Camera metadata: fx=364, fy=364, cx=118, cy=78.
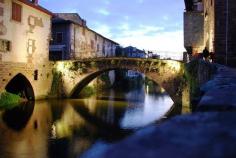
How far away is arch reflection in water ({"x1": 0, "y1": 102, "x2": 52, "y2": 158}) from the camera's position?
1330cm

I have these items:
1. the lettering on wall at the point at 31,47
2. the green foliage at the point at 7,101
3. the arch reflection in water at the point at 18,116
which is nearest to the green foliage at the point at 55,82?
the lettering on wall at the point at 31,47

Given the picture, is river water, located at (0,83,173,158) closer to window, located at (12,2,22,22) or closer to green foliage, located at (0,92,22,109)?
green foliage, located at (0,92,22,109)

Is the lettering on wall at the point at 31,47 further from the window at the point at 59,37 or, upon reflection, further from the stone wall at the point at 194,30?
the stone wall at the point at 194,30

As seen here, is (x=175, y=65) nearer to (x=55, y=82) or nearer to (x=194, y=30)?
(x=194, y=30)

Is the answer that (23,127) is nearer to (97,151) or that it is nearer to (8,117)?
(8,117)

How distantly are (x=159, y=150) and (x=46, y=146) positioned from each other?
1357 centimetres

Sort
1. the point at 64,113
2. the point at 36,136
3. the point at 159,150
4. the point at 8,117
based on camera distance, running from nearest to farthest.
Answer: the point at 159,150 → the point at 36,136 → the point at 8,117 → the point at 64,113

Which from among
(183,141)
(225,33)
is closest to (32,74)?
(225,33)

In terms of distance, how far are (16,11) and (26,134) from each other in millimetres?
13109

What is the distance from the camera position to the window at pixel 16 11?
2684 cm

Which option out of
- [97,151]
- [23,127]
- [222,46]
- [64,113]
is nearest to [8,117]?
[23,127]

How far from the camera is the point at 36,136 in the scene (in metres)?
16.6

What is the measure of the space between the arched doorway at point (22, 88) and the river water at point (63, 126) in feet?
4.90

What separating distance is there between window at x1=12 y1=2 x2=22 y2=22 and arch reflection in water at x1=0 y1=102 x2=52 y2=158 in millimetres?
6921
